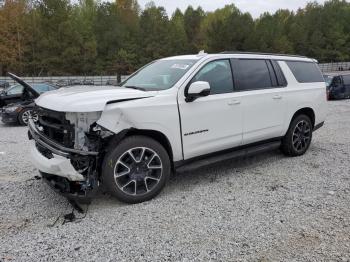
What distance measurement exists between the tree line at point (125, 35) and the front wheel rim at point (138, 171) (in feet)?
136

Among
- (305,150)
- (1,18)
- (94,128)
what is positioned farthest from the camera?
(1,18)

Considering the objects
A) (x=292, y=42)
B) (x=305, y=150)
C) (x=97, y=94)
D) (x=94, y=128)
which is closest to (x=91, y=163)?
(x=94, y=128)

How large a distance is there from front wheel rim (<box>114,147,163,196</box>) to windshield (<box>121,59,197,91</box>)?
36.2 inches

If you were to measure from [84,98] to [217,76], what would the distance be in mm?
1973

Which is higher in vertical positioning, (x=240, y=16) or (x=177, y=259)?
(x=240, y=16)

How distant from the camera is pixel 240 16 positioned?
57500mm

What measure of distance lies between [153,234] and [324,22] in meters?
74.9

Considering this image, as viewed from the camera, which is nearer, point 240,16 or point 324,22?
point 240,16

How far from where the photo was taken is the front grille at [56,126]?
153 inches

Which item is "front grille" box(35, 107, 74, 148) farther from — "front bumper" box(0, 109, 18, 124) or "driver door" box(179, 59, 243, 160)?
"front bumper" box(0, 109, 18, 124)

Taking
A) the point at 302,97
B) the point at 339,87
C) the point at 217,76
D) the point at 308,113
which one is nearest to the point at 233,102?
the point at 217,76

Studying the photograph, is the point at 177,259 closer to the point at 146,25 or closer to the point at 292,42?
the point at 146,25

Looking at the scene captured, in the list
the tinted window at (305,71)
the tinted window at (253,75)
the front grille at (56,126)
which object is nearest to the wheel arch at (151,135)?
the front grille at (56,126)

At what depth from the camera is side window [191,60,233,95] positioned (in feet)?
15.9
